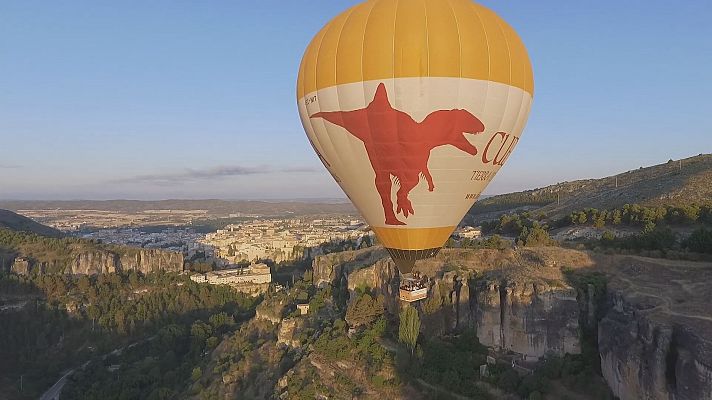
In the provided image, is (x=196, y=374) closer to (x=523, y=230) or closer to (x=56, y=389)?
(x=56, y=389)

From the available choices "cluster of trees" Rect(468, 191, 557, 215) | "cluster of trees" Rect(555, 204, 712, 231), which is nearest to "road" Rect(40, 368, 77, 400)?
"cluster of trees" Rect(555, 204, 712, 231)

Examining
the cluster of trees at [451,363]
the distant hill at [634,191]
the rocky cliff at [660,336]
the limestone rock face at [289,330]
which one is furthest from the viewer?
the distant hill at [634,191]

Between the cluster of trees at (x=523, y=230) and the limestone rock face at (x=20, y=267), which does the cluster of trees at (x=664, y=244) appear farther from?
the limestone rock face at (x=20, y=267)

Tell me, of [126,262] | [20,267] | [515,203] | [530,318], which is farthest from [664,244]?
[20,267]

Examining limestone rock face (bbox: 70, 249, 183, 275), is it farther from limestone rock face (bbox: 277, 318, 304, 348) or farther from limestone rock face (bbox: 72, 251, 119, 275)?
limestone rock face (bbox: 277, 318, 304, 348)

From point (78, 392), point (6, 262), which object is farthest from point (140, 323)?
point (6, 262)

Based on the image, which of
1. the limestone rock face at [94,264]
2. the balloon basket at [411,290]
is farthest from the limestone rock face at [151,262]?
the balloon basket at [411,290]
